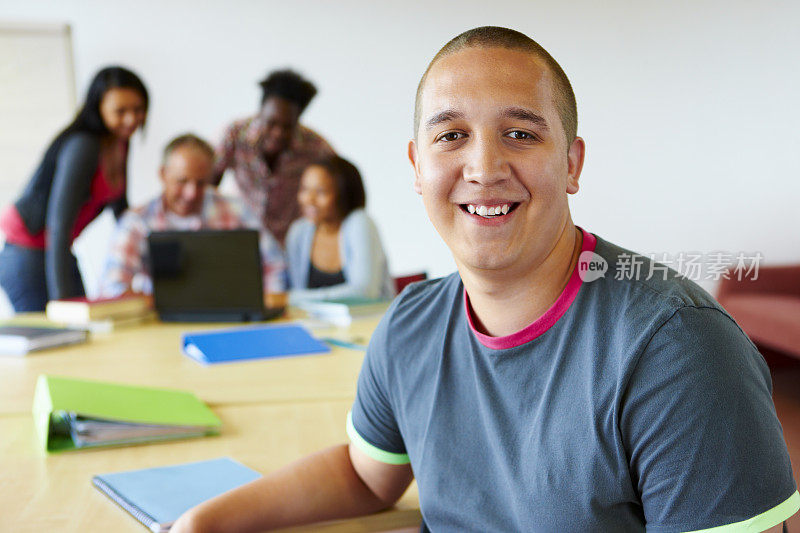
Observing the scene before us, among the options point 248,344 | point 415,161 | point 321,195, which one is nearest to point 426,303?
point 415,161

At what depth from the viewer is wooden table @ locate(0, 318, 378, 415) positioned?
5.48 feet

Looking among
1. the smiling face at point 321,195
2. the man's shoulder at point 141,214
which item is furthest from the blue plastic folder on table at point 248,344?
the man's shoulder at point 141,214

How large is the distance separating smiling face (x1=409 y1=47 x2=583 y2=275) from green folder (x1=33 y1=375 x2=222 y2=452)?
2.41ft

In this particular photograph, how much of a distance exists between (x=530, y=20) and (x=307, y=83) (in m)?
1.41

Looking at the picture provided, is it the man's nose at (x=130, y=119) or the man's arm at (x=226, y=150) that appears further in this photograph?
the man's arm at (x=226, y=150)

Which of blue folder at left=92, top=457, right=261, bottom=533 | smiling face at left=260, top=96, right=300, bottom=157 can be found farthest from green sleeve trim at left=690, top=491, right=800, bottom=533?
smiling face at left=260, top=96, right=300, bottom=157

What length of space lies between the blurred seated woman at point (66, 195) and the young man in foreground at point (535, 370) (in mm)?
2647

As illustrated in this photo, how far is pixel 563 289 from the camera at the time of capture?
940mm

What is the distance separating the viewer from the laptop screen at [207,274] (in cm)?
249

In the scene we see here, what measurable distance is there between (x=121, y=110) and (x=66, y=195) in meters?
0.59

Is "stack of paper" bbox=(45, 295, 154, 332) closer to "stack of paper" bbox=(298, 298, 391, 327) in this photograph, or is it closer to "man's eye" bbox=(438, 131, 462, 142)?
"stack of paper" bbox=(298, 298, 391, 327)

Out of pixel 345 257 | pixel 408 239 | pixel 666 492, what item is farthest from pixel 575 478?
pixel 408 239

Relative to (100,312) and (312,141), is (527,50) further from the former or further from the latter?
(312,141)

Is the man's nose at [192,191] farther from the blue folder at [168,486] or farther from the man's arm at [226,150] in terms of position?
the blue folder at [168,486]
